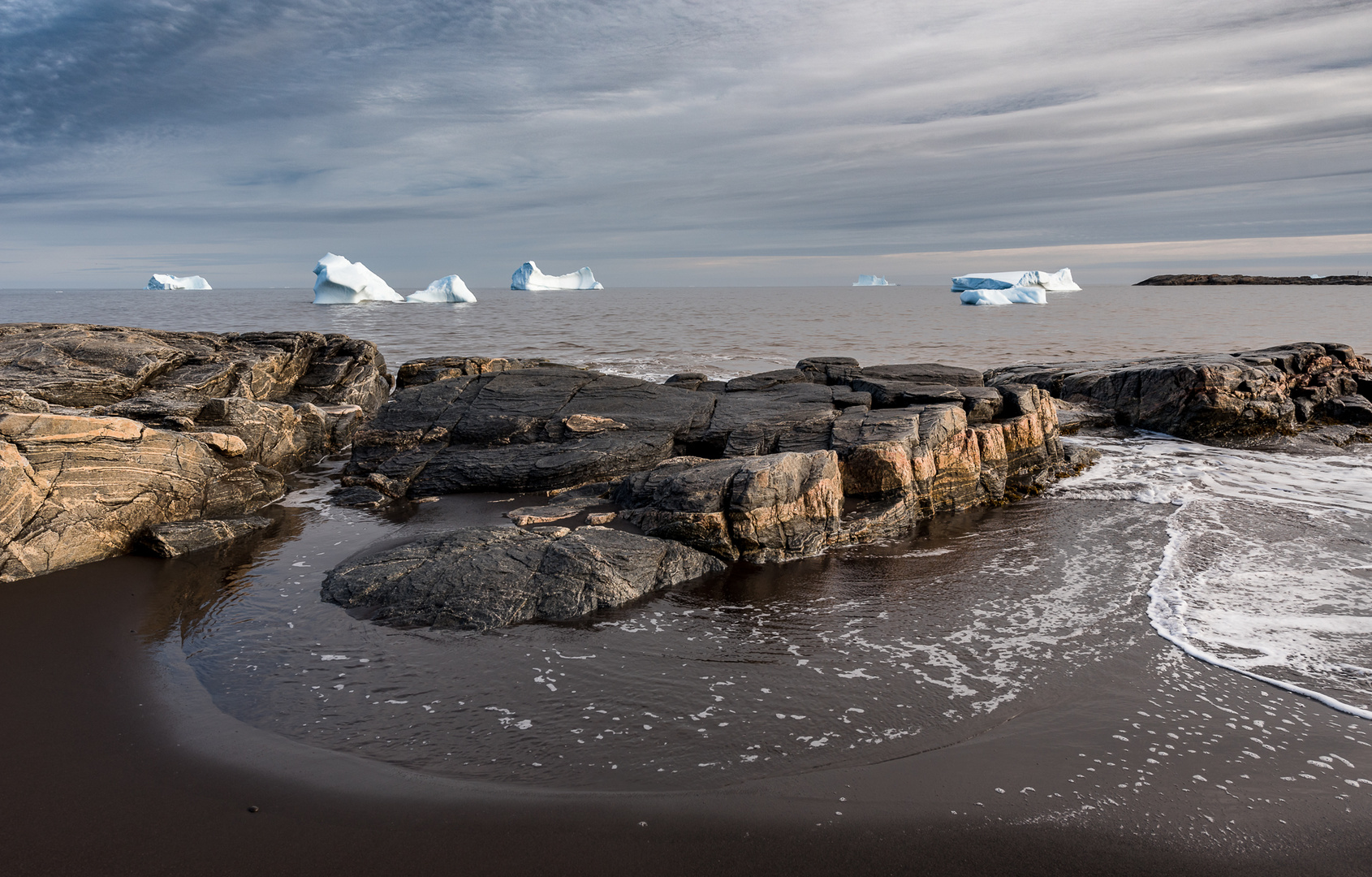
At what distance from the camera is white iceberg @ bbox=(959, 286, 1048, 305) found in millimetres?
60344

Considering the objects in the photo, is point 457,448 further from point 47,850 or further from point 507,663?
point 47,850

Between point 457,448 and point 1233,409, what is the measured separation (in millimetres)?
13759

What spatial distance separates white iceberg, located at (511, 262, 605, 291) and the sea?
9003 cm

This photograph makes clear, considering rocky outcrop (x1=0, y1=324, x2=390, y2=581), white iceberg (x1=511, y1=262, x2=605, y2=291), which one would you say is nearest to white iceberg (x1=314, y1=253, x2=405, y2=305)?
white iceberg (x1=511, y1=262, x2=605, y2=291)

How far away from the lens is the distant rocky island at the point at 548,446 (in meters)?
6.86

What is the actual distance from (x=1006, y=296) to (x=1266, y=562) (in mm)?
61603

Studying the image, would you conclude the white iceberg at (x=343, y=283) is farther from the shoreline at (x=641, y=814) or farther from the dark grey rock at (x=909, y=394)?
the shoreline at (x=641, y=814)

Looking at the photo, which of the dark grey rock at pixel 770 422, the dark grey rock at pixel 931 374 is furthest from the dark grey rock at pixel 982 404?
the dark grey rock at pixel 770 422

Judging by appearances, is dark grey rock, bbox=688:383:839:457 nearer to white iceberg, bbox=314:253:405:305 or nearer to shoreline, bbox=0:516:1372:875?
shoreline, bbox=0:516:1372:875

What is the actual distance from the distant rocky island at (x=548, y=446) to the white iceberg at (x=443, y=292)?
212ft

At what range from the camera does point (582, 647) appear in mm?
5555

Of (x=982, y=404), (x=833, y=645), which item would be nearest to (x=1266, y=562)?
(x=982, y=404)

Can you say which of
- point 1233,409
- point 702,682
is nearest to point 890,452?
point 702,682

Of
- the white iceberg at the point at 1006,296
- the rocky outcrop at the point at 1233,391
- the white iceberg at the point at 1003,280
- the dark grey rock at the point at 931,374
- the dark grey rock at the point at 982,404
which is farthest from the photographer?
the white iceberg at the point at 1003,280
